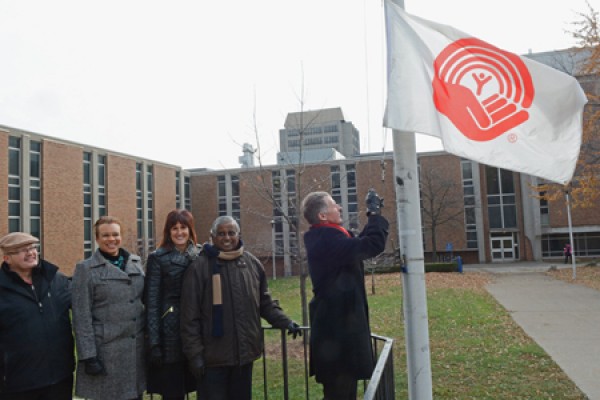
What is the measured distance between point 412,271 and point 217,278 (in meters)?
1.42

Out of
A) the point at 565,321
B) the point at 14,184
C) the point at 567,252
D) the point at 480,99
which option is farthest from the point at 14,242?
the point at 567,252

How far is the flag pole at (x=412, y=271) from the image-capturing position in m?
2.96

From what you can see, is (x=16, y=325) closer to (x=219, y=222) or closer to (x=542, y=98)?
(x=219, y=222)

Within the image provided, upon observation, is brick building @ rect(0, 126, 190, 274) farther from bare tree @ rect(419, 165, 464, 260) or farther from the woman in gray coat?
the woman in gray coat

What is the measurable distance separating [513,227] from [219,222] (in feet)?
139

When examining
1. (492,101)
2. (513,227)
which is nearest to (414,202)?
(492,101)

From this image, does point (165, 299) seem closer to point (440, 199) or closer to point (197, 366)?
point (197, 366)

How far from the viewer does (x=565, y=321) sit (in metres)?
10.6

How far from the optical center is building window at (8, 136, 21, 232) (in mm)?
29219

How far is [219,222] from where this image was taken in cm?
367

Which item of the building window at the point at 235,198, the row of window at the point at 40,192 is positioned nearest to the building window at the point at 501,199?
the building window at the point at 235,198

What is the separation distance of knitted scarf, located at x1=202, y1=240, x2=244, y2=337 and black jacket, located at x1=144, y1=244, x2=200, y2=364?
28 centimetres

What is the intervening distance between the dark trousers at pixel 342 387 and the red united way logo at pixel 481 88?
177 cm

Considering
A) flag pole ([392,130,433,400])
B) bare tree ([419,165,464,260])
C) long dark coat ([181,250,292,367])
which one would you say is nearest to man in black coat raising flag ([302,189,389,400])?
flag pole ([392,130,433,400])
